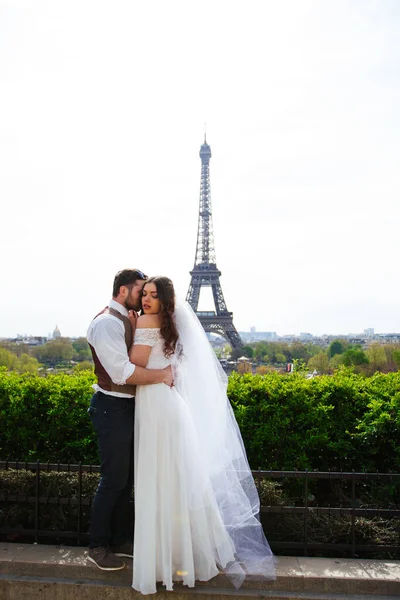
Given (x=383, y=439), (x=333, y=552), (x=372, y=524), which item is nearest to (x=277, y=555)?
(x=333, y=552)

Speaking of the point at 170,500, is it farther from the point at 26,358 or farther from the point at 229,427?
the point at 26,358

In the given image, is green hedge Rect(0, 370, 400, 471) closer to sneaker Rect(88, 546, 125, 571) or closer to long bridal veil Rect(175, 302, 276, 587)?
long bridal veil Rect(175, 302, 276, 587)

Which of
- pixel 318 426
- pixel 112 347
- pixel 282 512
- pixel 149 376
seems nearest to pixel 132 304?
pixel 112 347

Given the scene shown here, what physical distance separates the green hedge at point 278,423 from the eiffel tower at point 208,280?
43.8 m

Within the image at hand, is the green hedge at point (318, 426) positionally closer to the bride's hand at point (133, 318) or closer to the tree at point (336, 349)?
the bride's hand at point (133, 318)

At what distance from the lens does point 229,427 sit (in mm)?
3420

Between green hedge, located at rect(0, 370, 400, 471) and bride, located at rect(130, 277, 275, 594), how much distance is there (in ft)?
2.10

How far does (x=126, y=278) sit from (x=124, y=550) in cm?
163

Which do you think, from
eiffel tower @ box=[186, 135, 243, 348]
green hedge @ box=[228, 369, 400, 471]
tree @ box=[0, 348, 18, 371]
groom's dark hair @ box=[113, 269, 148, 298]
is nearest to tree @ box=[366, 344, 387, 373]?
eiffel tower @ box=[186, 135, 243, 348]

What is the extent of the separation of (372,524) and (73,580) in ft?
6.09

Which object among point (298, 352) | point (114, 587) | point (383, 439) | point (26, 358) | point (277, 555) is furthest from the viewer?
point (298, 352)

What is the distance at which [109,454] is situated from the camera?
3121 millimetres

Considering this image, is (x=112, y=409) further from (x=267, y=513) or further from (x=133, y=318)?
(x=267, y=513)

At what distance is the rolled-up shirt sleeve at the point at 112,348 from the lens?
121 inches
